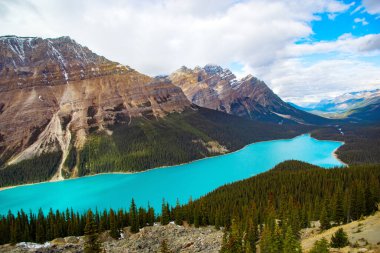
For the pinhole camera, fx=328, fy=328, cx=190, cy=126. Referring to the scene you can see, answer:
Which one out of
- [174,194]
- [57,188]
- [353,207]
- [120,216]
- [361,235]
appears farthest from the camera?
[57,188]

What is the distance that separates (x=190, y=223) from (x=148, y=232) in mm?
15827

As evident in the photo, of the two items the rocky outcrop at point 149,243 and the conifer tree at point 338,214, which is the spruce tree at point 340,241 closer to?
the rocky outcrop at point 149,243

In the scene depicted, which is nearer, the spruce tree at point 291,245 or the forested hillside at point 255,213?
the spruce tree at point 291,245

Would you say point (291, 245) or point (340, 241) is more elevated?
point (340, 241)

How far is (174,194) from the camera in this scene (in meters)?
161

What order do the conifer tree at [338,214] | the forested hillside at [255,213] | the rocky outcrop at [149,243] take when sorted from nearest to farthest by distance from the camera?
the rocky outcrop at [149,243] → the forested hillside at [255,213] → the conifer tree at [338,214]

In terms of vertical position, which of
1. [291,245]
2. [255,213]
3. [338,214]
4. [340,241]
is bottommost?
[255,213]

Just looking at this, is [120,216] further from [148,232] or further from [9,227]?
[9,227]

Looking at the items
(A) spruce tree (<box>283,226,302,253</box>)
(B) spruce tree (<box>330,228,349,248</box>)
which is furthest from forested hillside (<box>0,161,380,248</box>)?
(B) spruce tree (<box>330,228,349,248</box>)

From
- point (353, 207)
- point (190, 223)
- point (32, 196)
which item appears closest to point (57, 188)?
point (32, 196)

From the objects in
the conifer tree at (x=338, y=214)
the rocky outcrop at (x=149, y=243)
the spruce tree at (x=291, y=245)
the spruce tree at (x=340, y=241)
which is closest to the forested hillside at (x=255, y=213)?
the conifer tree at (x=338, y=214)

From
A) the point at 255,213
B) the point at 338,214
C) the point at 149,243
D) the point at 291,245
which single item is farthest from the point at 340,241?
the point at 149,243

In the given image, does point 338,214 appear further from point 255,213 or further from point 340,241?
point 340,241

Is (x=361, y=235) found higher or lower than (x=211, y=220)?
higher
